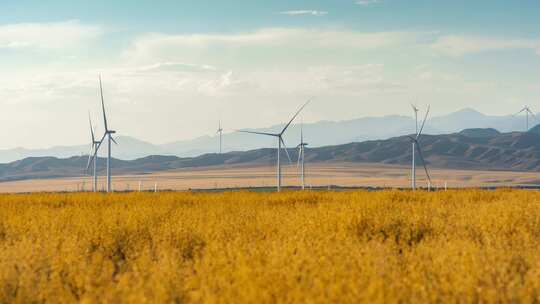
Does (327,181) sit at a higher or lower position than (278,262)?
lower

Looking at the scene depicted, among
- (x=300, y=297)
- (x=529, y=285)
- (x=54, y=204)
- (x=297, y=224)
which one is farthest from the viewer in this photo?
(x=54, y=204)

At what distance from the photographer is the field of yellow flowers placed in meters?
8.22

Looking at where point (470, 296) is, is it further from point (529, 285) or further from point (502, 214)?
point (502, 214)

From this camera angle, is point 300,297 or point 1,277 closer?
point 300,297

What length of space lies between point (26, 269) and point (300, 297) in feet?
15.9

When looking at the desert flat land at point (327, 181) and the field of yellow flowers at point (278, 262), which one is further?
the desert flat land at point (327, 181)

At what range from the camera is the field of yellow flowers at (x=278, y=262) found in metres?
8.22

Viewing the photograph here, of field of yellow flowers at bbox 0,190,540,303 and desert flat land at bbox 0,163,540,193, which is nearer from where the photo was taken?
field of yellow flowers at bbox 0,190,540,303

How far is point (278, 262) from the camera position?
32.6ft

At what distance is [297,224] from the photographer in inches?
615

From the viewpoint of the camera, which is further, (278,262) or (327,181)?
(327,181)

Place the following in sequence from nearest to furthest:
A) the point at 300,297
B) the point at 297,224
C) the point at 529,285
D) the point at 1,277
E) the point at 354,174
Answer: the point at 300,297, the point at 529,285, the point at 1,277, the point at 297,224, the point at 354,174

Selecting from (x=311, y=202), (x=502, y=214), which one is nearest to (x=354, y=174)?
(x=311, y=202)

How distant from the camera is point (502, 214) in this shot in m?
17.0
